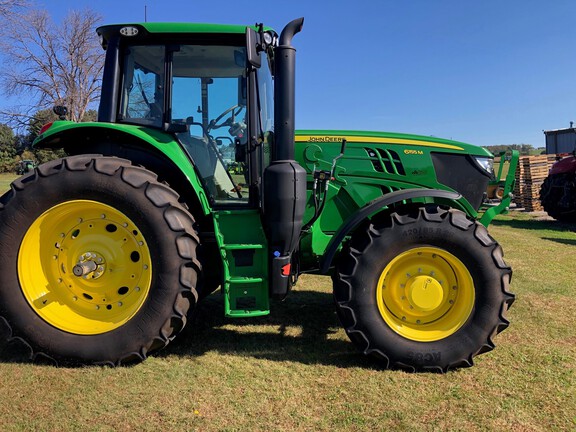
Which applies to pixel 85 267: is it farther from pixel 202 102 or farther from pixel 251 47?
pixel 251 47

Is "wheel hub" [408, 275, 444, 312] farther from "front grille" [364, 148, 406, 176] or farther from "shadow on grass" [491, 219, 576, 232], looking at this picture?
"shadow on grass" [491, 219, 576, 232]

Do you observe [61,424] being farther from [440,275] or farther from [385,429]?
[440,275]

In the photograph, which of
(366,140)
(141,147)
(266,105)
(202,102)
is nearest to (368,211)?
(366,140)

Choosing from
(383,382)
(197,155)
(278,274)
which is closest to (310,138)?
(197,155)

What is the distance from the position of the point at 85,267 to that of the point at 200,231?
0.85 meters

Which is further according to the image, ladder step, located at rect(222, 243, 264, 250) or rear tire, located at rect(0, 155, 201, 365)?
ladder step, located at rect(222, 243, 264, 250)

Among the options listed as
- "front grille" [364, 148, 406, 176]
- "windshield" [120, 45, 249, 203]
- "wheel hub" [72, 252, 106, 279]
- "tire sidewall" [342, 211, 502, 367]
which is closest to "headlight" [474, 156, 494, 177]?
"front grille" [364, 148, 406, 176]

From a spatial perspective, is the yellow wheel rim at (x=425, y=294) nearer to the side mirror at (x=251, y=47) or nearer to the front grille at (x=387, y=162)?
the front grille at (x=387, y=162)

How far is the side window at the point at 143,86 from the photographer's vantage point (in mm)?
Result: 3391

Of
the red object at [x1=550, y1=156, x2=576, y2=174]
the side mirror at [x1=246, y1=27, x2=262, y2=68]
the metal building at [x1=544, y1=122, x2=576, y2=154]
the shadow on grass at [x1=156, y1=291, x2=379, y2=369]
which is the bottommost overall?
the shadow on grass at [x1=156, y1=291, x2=379, y2=369]

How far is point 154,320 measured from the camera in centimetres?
301

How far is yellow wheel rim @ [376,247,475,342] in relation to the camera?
3.08 metres

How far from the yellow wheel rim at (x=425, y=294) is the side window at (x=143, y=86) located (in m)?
2.14

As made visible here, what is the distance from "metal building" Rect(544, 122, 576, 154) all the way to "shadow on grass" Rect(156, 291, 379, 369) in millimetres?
21580
